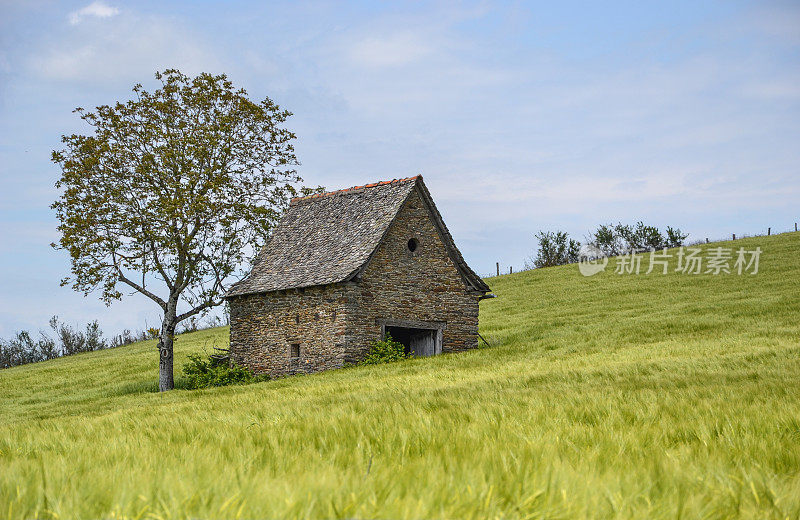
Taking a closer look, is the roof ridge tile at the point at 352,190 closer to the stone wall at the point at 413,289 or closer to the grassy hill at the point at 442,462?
the stone wall at the point at 413,289

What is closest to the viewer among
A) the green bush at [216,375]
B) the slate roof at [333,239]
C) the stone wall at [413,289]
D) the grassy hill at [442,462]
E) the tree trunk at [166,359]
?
the grassy hill at [442,462]

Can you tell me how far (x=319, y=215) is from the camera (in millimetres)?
35250

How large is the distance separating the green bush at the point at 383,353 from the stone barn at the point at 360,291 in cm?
28

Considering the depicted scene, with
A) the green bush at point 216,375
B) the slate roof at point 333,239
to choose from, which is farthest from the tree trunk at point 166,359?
the slate roof at point 333,239

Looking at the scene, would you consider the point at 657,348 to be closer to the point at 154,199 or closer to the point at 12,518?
the point at 154,199

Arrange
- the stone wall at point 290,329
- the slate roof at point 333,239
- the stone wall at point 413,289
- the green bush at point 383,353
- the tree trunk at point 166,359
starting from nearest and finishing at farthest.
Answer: the green bush at point 383,353 < the stone wall at point 290,329 < the stone wall at point 413,289 < the slate roof at point 333,239 < the tree trunk at point 166,359

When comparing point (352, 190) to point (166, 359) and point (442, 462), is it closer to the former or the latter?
point (166, 359)

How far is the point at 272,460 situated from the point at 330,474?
3.67 ft

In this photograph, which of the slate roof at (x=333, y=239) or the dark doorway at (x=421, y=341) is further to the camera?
the dark doorway at (x=421, y=341)

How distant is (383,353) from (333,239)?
6.73m

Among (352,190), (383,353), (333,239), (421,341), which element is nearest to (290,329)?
(383,353)

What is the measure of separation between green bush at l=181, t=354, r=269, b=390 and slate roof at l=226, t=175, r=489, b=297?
3.36 meters

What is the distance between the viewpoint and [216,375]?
30703mm

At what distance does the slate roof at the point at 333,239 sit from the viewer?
29.2m
